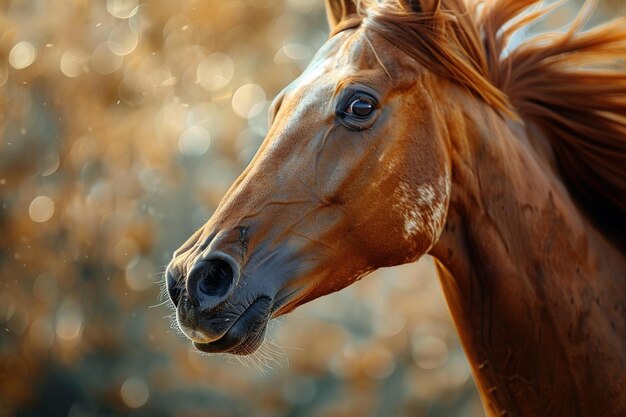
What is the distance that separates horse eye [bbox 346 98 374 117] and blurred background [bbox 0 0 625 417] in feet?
17.3

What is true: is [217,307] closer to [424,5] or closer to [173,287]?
[173,287]

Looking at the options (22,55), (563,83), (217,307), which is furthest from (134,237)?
(217,307)

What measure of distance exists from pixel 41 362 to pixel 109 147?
1868 millimetres

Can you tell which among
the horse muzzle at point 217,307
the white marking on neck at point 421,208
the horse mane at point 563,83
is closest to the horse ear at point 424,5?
the horse mane at point 563,83

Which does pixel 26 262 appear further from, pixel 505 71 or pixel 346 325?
pixel 505 71

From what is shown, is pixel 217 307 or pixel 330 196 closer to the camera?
pixel 217 307

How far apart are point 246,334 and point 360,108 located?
0.52 meters

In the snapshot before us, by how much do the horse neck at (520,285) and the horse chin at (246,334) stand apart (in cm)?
42

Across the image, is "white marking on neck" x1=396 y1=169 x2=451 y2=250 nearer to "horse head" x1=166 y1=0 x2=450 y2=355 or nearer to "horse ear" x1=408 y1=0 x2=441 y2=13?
"horse head" x1=166 y1=0 x2=450 y2=355

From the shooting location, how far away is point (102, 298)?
7.27m

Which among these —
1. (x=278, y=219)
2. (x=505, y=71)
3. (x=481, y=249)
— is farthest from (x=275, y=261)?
(x=505, y=71)

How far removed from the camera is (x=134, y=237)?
7.15 m

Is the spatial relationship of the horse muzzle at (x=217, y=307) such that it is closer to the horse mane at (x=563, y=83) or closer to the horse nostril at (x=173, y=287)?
the horse nostril at (x=173, y=287)

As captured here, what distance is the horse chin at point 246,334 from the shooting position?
5.52ft
